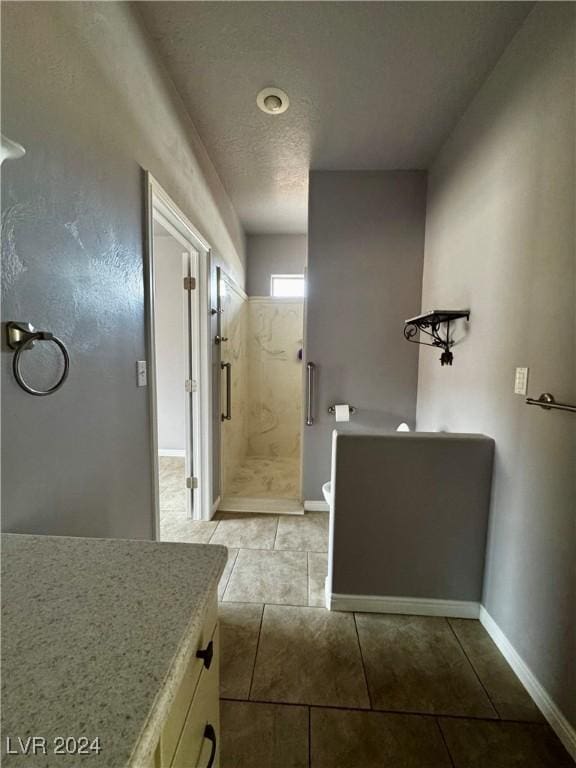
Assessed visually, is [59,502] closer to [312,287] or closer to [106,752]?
[106,752]

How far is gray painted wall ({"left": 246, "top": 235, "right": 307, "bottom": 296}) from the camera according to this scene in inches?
166

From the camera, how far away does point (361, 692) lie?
4.15 ft

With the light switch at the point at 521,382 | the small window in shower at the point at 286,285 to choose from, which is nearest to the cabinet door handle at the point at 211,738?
the light switch at the point at 521,382

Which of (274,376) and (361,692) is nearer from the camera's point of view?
(361,692)

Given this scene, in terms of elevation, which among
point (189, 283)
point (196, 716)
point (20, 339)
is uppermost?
point (189, 283)

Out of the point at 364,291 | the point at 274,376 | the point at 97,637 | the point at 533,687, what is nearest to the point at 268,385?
the point at 274,376

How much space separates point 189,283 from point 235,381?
4.12 feet

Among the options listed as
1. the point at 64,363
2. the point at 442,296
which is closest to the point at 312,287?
the point at 442,296

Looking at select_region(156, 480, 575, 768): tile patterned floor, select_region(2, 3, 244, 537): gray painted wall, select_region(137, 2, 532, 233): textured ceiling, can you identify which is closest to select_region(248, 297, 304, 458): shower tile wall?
select_region(137, 2, 532, 233): textured ceiling

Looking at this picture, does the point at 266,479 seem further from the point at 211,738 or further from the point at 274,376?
the point at 211,738

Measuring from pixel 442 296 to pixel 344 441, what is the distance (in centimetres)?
131

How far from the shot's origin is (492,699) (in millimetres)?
1254

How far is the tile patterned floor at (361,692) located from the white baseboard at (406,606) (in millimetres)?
32

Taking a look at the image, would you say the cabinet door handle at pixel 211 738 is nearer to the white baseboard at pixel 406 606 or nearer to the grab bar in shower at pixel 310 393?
the white baseboard at pixel 406 606
